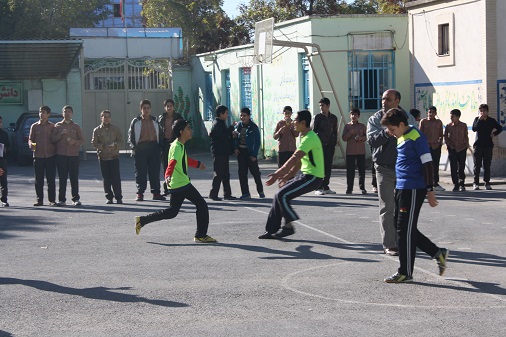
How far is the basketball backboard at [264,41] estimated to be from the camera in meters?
25.8

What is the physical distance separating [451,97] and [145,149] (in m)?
9.03

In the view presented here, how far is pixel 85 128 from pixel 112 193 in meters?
18.7

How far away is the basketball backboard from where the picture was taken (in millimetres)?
25781

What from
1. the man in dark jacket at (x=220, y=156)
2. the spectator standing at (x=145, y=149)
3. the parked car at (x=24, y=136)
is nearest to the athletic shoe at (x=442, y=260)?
the man in dark jacket at (x=220, y=156)

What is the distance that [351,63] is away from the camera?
2584cm

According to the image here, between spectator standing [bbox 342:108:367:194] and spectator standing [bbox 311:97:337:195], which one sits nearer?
spectator standing [bbox 311:97:337:195]

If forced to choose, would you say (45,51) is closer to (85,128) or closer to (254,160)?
(85,128)

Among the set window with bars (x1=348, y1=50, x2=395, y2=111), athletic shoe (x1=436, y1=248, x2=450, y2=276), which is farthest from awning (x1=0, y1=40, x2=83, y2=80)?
athletic shoe (x1=436, y1=248, x2=450, y2=276)

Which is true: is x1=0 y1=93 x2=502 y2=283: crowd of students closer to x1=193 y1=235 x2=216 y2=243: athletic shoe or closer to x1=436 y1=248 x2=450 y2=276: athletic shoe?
x1=193 y1=235 x2=216 y2=243: athletic shoe

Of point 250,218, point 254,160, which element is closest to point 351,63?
point 254,160

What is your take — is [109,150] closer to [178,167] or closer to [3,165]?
[3,165]

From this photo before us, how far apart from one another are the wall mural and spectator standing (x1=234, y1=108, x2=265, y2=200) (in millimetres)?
6711

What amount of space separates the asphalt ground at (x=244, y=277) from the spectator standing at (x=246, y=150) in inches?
81.8

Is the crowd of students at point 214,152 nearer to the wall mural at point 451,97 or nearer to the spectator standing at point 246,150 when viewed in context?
the spectator standing at point 246,150
